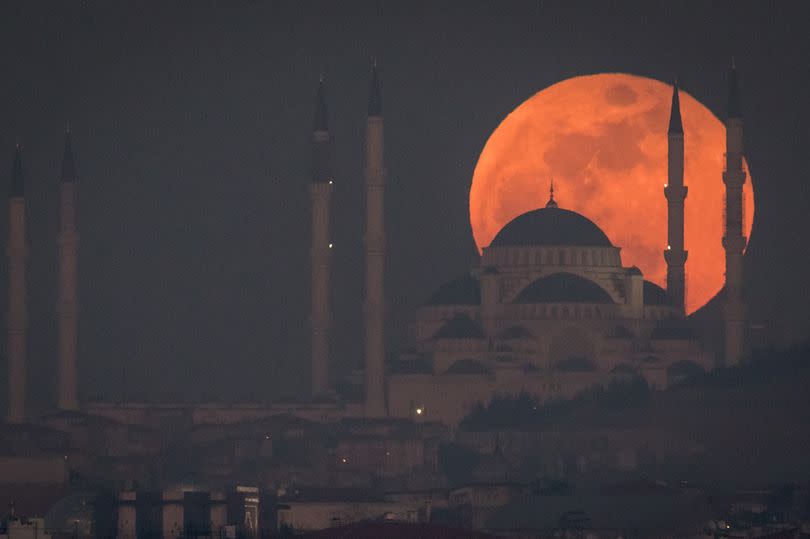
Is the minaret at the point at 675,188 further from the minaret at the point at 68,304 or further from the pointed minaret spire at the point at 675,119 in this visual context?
the minaret at the point at 68,304

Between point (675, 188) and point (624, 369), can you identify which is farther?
point (624, 369)

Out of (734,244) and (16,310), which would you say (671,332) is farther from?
(16,310)

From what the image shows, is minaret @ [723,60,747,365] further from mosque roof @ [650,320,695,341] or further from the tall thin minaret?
the tall thin minaret

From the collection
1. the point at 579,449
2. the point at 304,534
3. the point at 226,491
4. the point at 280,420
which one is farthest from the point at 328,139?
the point at 304,534

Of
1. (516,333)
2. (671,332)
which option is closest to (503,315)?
(516,333)

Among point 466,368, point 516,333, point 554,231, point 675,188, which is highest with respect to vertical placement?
point 675,188

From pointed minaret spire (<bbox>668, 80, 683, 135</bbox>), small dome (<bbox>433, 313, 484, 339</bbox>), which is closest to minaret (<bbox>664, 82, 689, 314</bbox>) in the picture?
pointed minaret spire (<bbox>668, 80, 683, 135</bbox>)

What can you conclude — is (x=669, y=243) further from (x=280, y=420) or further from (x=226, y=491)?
(x=226, y=491)
